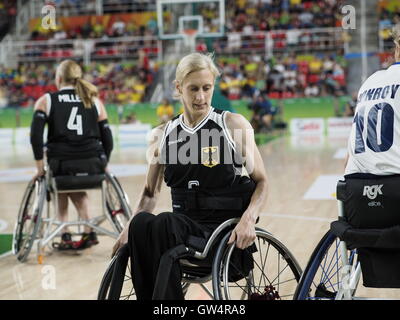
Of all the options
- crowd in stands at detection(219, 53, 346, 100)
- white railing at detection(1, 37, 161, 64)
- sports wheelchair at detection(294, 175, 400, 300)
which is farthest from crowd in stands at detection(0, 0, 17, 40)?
sports wheelchair at detection(294, 175, 400, 300)

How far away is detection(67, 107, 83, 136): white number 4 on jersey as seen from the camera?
567 cm

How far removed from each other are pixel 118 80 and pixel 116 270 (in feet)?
66.0

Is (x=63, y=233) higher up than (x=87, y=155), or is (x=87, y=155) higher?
(x=87, y=155)

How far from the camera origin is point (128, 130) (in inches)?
754

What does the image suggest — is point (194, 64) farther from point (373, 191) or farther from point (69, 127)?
point (69, 127)

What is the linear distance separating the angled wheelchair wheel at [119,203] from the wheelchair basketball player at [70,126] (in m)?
0.17

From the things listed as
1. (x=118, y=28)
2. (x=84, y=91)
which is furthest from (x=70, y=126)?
(x=118, y=28)

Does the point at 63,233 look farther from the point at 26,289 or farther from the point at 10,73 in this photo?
the point at 10,73

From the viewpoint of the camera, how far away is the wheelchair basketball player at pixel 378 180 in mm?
2727

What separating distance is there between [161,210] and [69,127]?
235 cm

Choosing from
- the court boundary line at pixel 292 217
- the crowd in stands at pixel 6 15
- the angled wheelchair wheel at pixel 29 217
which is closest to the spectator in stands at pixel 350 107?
the court boundary line at pixel 292 217

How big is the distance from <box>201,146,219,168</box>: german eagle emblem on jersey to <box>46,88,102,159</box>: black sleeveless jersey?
273 centimetres

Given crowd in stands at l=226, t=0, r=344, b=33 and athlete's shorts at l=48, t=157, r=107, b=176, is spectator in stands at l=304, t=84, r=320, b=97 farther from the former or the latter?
athlete's shorts at l=48, t=157, r=107, b=176
